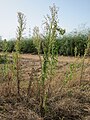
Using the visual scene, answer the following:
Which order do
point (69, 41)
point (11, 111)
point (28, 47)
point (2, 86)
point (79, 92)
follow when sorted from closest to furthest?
point (11, 111) → point (2, 86) → point (79, 92) → point (69, 41) → point (28, 47)

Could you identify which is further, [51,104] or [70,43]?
[70,43]

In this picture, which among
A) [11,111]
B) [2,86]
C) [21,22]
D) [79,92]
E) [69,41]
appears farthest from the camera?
[69,41]

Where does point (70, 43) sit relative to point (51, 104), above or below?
above

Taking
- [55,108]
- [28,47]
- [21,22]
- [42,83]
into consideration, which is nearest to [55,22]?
[21,22]

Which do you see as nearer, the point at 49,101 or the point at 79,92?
the point at 49,101

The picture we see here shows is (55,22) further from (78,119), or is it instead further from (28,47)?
(28,47)

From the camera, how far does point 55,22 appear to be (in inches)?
185

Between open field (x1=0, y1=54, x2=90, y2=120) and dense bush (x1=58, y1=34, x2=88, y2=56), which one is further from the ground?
dense bush (x1=58, y1=34, x2=88, y2=56)

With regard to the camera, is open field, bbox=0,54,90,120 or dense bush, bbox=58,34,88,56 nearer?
open field, bbox=0,54,90,120

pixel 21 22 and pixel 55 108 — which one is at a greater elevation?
pixel 21 22

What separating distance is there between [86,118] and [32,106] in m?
0.95

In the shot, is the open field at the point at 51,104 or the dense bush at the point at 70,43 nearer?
the open field at the point at 51,104

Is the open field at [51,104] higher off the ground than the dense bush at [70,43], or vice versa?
the dense bush at [70,43]

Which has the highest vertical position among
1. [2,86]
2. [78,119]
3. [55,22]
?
[55,22]
